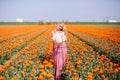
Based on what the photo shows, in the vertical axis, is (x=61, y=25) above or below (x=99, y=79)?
above

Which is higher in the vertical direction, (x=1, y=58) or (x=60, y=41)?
(x=60, y=41)

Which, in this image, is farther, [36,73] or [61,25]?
[61,25]

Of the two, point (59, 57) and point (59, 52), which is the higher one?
point (59, 52)

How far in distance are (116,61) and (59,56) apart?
3981 mm

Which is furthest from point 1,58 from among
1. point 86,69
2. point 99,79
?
point 99,79

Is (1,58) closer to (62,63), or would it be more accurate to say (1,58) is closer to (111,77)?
(62,63)

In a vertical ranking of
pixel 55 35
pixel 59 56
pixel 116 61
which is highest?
pixel 55 35

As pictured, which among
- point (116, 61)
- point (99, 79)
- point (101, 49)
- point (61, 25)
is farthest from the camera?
point (101, 49)

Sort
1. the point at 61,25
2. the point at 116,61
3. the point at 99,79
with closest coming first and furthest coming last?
the point at 99,79, the point at 61,25, the point at 116,61

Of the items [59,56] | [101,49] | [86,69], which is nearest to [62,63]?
[59,56]

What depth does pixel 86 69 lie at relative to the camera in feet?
23.7

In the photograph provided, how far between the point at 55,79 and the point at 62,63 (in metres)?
0.57

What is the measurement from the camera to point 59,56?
7785 millimetres

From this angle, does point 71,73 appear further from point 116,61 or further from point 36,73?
point 116,61
